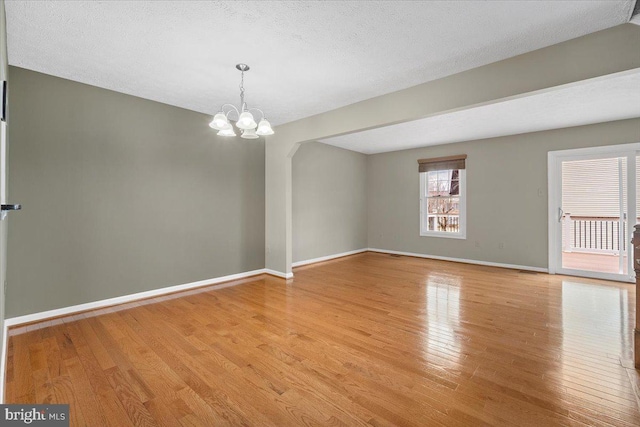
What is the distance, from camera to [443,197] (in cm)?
664

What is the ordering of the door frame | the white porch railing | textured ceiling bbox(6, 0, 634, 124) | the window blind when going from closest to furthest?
1. textured ceiling bbox(6, 0, 634, 124)
2. the door frame
3. the white porch railing
4. the window blind

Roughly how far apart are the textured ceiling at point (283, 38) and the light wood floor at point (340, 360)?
2.63 m

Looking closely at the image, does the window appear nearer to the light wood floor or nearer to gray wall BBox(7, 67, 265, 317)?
the light wood floor

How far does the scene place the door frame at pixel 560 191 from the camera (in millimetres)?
4555

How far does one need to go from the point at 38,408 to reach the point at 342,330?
2236 millimetres

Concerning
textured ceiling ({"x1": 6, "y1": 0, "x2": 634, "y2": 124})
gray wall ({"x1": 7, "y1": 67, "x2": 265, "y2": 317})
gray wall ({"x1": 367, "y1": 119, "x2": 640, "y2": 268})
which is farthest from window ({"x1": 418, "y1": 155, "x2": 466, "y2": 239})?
gray wall ({"x1": 7, "y1": 67, "x2": 265, "y2": 317})

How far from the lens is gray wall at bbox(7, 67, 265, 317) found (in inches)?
120

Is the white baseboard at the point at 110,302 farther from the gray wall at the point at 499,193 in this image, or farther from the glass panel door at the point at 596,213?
the glass panel door at the point at 596,213

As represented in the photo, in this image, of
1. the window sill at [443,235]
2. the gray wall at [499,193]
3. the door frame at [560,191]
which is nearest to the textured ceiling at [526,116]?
the gray wall at [499,193]

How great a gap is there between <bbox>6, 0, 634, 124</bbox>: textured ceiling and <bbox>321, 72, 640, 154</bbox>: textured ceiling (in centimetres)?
90

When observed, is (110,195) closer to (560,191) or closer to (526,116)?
(526,116)

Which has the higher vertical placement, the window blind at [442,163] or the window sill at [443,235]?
the window blind at [442,163]

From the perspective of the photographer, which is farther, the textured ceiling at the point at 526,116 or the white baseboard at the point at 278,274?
the white baseboard at the point at 278,274

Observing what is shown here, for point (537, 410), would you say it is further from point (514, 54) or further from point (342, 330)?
point (514, 54)
